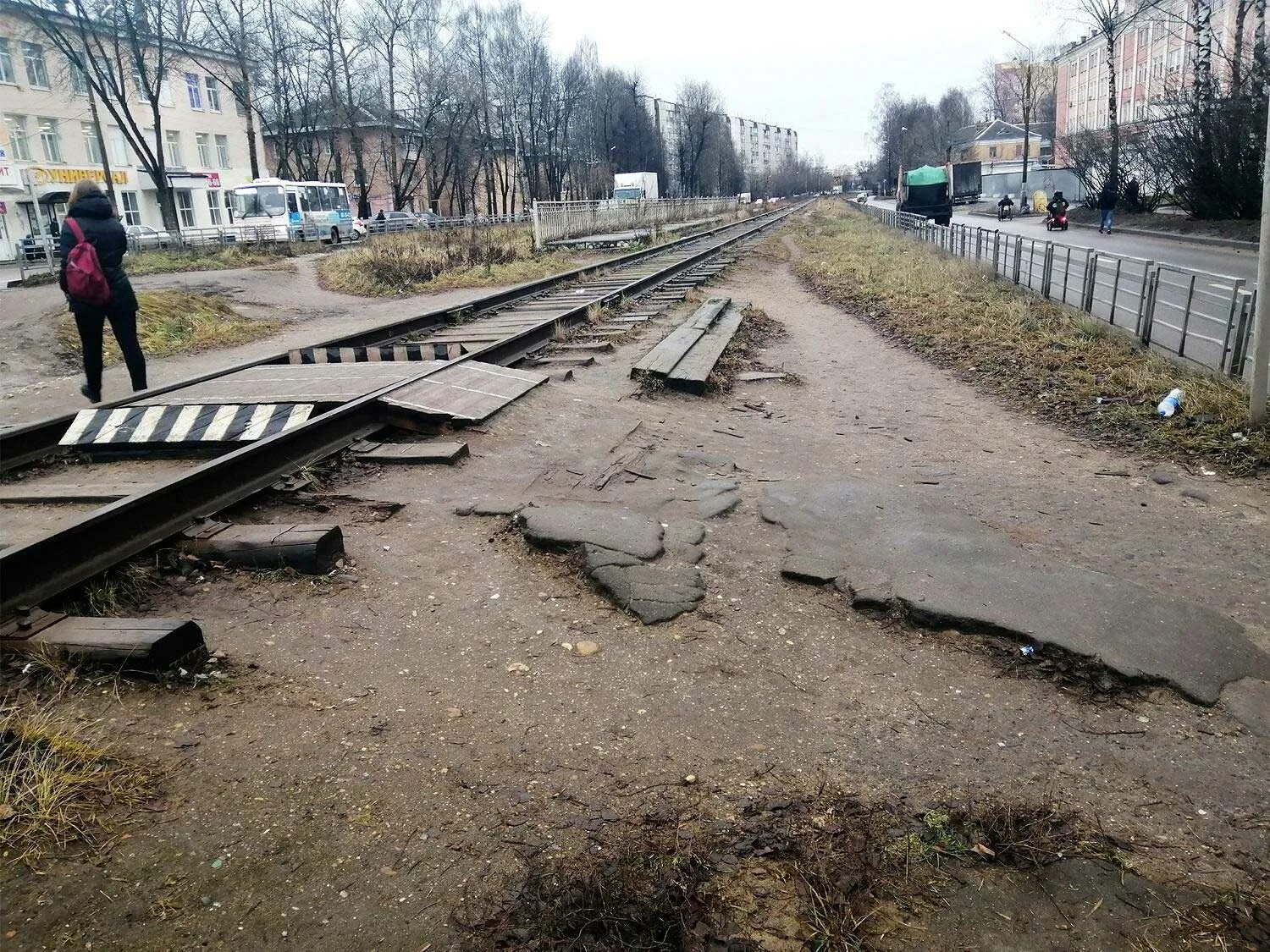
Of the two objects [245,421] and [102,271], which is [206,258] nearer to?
[102,271]

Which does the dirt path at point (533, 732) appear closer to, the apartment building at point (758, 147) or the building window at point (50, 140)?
the building window at point (50, 140)

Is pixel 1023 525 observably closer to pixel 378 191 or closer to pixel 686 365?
pixel 686 365

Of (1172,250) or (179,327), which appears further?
(1172,250)

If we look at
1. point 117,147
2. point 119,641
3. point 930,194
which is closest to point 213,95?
point 117,147

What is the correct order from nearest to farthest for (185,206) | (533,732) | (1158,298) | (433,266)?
1. (533,732)
2. (1158,298)
3. (433,266)
4. (185,206)

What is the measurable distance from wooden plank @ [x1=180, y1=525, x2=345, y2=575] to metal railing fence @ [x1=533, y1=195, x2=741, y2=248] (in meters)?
24.9

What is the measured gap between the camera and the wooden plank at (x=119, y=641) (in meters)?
3.04

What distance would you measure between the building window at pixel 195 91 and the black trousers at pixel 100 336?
52.6 m

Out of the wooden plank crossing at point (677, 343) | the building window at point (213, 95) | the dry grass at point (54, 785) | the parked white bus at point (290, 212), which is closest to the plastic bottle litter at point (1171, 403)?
the wooden plank crossing at point (677, 343)

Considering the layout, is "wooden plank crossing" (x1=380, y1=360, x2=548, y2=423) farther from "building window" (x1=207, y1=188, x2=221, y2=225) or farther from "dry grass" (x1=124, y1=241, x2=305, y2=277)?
"building window" (x1=207, y1=188, x2=221, y2=225)

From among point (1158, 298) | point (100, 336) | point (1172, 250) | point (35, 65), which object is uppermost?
point (35, 65)

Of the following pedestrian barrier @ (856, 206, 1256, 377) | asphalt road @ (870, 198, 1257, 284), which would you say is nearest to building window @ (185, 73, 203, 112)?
asphalt road @ (870, 198, 1257, 284)

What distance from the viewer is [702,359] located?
9.59 m

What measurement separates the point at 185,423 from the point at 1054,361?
8.57m
